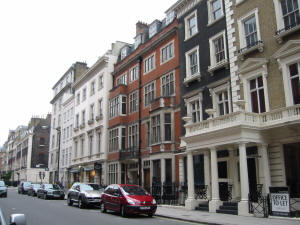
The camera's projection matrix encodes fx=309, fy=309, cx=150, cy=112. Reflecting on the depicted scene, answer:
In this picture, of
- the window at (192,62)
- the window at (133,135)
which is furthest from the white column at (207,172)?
the window at (133,135)

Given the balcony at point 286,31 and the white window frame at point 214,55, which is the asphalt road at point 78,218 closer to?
the white window frame at point 214,55

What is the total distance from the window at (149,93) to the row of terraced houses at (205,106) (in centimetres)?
9

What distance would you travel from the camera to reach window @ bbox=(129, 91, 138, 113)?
1202 inches

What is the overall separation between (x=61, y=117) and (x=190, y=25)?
3645cm

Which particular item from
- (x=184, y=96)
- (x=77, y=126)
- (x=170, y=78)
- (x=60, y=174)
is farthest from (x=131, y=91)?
(x=60, y=174)

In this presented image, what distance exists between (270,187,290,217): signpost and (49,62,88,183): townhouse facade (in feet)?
123

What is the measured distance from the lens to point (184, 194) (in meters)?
20.9

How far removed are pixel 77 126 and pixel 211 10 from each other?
93.2 ft

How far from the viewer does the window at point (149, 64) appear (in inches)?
1128

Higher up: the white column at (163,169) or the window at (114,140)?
the window at (114,140)

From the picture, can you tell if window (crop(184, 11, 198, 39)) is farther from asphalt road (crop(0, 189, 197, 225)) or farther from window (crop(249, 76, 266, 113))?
asphalt road (crop(0, 189, 197, 225))

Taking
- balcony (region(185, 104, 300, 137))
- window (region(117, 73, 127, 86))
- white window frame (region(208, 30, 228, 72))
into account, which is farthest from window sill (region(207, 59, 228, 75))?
window (region(117, 73, 127, 86))

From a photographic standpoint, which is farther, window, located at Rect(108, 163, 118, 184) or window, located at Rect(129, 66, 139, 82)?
window, located at Rect(108, 163, 118, 184)

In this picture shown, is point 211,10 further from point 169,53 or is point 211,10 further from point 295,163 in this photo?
point 295,163
